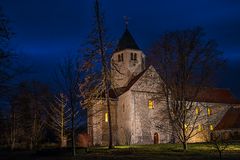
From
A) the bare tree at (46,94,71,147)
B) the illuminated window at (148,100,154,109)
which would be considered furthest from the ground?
the illuminated window at (148,100,154,109)

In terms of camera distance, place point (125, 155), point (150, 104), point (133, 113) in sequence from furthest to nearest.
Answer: point (150, 104), point (133, 113), point (125, 155)

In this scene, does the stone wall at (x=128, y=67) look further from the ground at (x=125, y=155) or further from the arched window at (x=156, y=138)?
the ground at (x=125, y=155)

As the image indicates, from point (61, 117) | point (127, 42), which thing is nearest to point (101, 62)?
point (61, 117)

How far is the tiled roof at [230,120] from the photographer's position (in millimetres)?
50928

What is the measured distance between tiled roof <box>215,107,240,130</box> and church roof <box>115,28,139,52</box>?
1780 cm

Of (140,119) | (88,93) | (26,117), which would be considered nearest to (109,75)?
(88,93)

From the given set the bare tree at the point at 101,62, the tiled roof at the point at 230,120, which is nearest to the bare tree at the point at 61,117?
the bare tree at the point at 101,62

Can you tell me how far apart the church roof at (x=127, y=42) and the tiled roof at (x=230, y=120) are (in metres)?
17.8

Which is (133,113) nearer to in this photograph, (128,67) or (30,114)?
(128,67)

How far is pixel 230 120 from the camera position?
52.6 meters

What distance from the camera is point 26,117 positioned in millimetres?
45375

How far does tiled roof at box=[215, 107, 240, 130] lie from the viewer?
167 feet

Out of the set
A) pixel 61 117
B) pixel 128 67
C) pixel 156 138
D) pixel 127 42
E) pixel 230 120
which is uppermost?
pixel 127 42

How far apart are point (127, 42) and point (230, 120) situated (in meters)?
20.1
